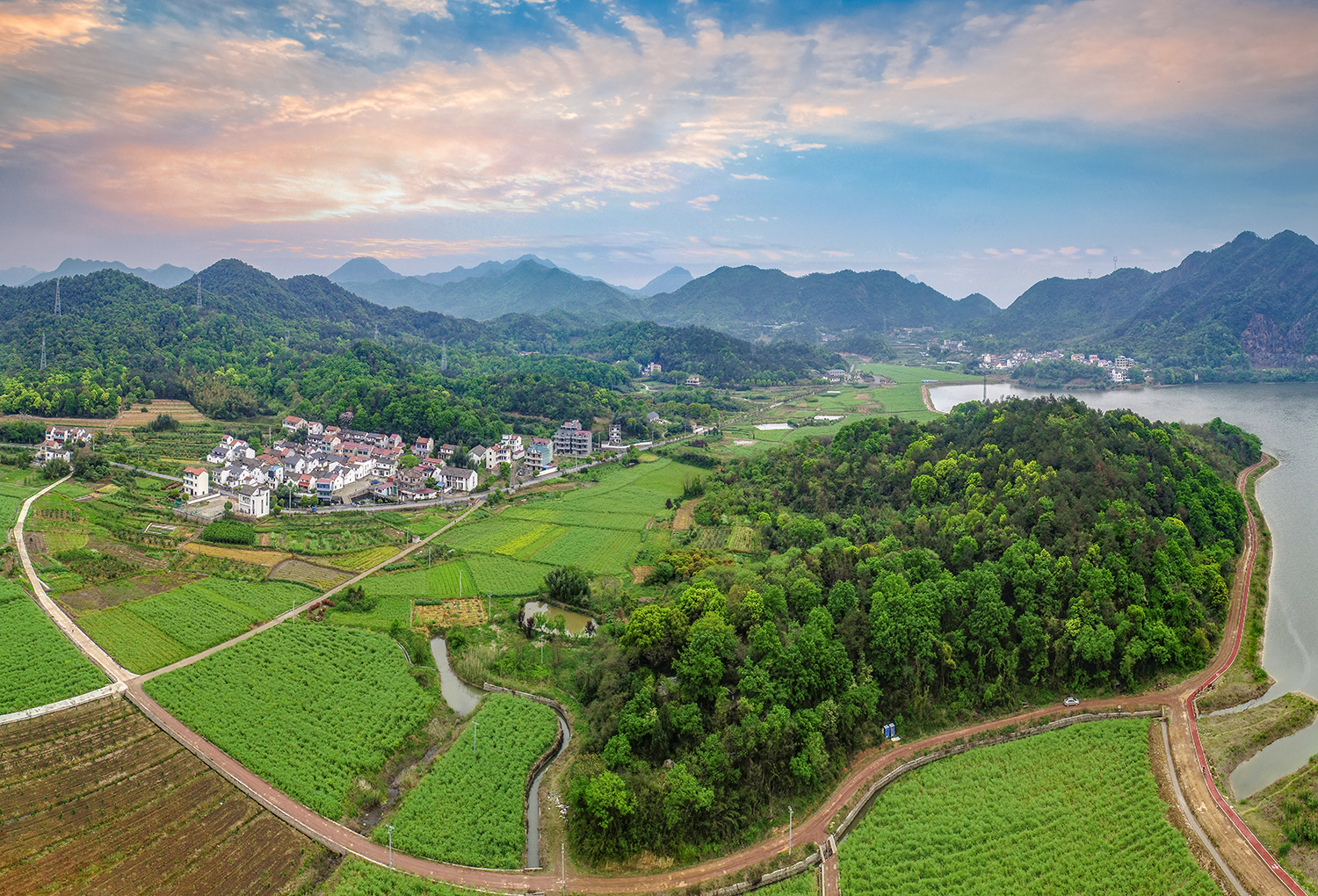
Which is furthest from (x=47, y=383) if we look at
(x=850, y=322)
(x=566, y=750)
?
(x=850, y=322)

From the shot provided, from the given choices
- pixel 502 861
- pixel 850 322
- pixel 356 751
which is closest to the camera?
pixel 502 861

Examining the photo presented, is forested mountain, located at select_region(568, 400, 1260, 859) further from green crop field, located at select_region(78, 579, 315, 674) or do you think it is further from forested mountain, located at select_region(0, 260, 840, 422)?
forested mountain, located at select_region(0, 260, 840, 422)

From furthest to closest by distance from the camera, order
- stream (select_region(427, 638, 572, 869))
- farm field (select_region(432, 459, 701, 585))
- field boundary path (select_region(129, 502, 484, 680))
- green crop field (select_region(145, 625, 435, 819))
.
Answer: farm field (select_region(432, 459, 701, 585)), field boundary path (select_region(129, 502, 484, 680)), green crop field (select_region(145, 625, 435, 819)), stream (select_region(427, 638, 572, 869))

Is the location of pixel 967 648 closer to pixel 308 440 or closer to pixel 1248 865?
pixel 1248 865

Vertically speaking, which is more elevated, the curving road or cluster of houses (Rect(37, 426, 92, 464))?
cluster of houses (Rect(37, 426, 92, 464))

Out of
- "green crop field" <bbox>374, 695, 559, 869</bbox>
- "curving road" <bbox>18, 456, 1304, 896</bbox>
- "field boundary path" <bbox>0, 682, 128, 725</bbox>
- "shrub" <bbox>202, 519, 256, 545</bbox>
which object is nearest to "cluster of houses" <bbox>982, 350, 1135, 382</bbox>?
"curving road" <bbox>18, 456, 1304, 896</bbox>

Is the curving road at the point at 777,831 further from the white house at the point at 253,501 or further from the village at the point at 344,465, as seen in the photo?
the village at the point at 344,465

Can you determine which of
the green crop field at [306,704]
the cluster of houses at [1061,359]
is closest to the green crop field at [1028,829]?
the green crop field at [306,704]
